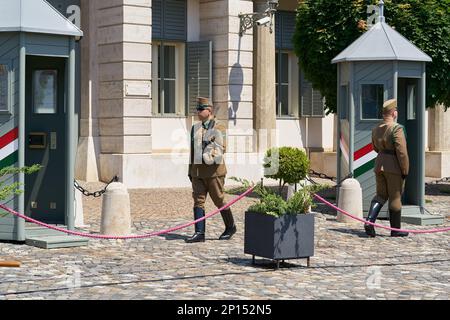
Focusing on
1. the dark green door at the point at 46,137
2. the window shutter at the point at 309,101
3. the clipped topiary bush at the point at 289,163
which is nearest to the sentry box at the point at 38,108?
the dark green door at the point at 46,137

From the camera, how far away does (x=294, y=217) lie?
1049 cm

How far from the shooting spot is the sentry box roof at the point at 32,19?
1185 cm

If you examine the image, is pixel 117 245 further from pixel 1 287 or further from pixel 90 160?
pixel 90 160

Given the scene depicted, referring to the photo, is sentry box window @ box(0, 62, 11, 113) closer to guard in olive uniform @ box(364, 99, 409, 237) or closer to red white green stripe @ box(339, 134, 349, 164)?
guard in olive uniform @ box(364, 99, 409, 237)

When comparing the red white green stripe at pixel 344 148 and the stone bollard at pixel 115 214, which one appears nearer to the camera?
the stone bollard at pixel 115 214

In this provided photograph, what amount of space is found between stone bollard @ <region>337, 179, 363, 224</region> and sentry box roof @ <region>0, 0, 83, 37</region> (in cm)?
485

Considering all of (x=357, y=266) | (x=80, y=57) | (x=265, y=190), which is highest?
(x=80, y=57)

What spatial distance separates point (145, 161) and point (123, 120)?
96 cm

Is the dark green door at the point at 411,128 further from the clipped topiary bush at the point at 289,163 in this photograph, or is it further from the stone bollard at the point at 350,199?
the clipped topiary bush at the point at 289,163

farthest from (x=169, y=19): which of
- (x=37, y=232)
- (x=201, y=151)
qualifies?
(x=37, y=232)

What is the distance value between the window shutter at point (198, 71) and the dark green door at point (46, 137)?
10.8 meters

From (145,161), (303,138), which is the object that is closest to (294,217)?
(145,161)

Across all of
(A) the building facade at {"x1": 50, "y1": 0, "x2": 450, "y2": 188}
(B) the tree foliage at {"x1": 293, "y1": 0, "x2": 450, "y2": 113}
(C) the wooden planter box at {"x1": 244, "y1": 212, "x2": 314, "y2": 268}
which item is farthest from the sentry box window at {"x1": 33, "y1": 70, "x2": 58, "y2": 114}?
(A) the building facade at {"x1": 50, "y1": 0, "x2": 450, "y2": 188}
